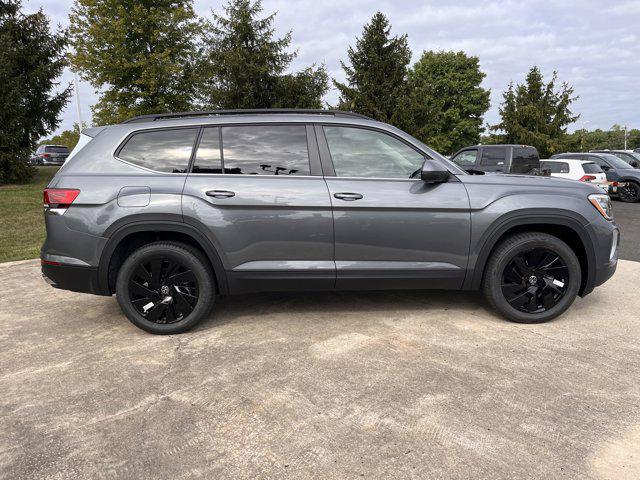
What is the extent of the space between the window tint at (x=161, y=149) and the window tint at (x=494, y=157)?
31.2ft

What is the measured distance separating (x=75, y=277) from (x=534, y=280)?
378 cm

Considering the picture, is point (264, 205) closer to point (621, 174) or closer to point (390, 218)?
point (390, 218)

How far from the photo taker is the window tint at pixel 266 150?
12.1 feet

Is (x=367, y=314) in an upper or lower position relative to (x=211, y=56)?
lower

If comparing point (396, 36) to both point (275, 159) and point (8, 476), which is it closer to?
point (275, 159)

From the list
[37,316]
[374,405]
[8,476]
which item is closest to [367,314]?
[374,405]

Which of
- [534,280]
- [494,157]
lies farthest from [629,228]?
[534,280]

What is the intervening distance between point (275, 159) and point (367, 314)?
1601mm

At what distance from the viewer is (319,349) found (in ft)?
11.1

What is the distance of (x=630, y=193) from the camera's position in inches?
564

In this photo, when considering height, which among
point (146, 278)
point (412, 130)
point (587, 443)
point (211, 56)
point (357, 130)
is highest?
point (211, 56)

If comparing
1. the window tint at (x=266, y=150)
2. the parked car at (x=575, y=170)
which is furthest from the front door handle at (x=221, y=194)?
the parked car at (x=575, y=170)

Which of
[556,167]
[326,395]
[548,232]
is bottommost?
[326,395]

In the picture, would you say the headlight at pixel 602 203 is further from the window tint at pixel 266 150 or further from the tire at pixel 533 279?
the window tint at pixel 266 150
